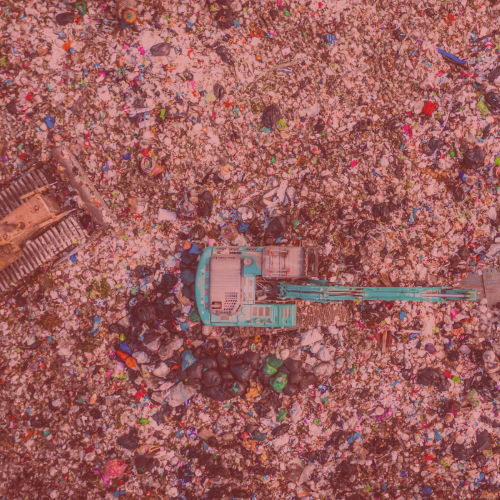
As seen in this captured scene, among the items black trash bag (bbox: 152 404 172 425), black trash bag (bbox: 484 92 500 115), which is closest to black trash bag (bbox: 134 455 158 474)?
black trash bag (bbox: 152 404 172 425)

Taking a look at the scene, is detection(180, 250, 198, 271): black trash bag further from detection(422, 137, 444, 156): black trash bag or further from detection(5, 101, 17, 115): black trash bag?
detection(422, 137, 444, 156): black trash bag

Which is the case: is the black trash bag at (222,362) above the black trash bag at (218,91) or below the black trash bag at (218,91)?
below

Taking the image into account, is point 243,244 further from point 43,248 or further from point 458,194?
point 458,194

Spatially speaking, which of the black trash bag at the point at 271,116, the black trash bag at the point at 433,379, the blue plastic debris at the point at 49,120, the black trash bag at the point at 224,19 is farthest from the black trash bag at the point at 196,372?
the black trash bag at the point at 224,19

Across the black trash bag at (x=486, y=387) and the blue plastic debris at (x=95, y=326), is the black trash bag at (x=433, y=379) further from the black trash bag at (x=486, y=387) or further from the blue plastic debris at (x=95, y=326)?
the blue plastic debris at (x=95, y=326)

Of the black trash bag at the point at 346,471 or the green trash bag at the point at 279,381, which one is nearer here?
the green trash bag at the point at 279,381

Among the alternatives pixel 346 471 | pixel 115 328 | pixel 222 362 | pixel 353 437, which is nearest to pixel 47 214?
pixel 115 328

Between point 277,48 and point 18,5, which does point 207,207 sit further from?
point 18,5
